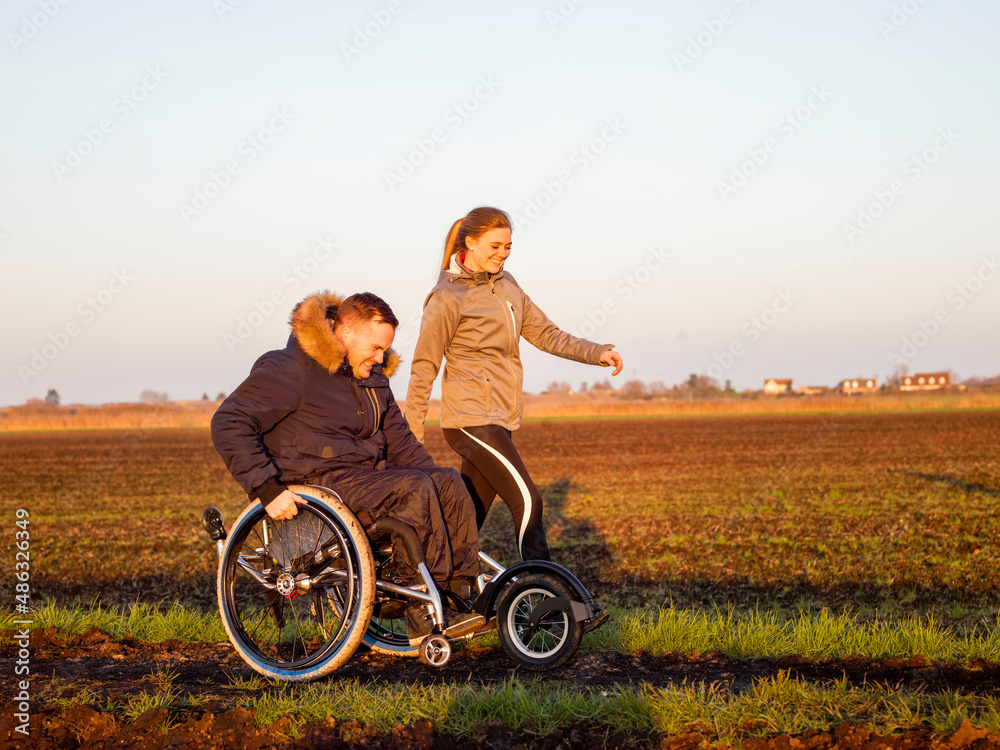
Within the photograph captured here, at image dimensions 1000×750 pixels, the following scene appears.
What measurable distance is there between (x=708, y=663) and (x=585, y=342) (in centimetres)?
178

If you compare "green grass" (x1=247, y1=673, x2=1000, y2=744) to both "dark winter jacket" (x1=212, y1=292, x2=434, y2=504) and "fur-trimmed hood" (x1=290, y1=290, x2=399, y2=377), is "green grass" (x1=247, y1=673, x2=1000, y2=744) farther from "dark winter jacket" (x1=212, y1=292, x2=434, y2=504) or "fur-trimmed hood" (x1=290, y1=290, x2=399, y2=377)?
"fur-trimmed hood" (x1=290, y1=290, x2=399, y2=377)

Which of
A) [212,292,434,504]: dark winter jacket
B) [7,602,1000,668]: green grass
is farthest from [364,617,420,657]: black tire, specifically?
[212,292,434,504]: dark winter jacket

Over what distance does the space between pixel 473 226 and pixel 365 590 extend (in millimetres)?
1890

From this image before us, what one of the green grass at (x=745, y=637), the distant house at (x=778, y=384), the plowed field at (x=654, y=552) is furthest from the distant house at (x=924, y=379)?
the green grass at (x=745, y=637)

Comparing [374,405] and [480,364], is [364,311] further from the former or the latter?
[480,364]

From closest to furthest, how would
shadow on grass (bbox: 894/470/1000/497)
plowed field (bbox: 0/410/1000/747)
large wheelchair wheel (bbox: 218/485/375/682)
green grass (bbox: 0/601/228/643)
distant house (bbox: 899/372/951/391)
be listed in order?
plowed field (bbox: 0/410/1000/747) < large wheelchair wheel (bbox: 218/485/375/682) < green grass (bbox: 0/601/228/643) < shadow on grass (bbox: 894/470/1000/497) < distant house (bbox: 899/372/951/391)

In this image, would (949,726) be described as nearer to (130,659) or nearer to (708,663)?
(708,663)

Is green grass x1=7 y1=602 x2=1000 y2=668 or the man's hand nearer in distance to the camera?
the man's hand

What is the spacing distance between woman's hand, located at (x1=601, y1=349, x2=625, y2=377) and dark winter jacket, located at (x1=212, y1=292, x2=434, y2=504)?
1.19m

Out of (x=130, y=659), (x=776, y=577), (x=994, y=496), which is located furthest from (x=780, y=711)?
(x=994, y=496)

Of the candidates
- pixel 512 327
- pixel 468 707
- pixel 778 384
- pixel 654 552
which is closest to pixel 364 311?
pixel 512 327

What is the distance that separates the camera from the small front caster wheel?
3.84m

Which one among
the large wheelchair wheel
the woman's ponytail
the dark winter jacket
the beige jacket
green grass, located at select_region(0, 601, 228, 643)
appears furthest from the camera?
green grass, located at select_region(0, 601, 228, 643)

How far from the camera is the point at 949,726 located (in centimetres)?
278
